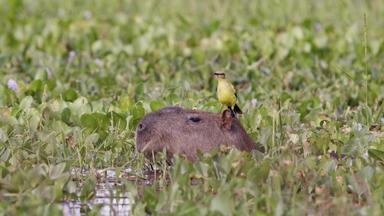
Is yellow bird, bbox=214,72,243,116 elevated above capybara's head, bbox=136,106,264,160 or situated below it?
above

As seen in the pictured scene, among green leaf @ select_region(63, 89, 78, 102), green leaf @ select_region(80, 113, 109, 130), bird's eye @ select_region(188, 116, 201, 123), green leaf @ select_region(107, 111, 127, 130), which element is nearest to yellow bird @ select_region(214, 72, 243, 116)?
bird's eye @ select_region(188, 116, 201, 123)

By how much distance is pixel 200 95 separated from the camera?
7.83 meters

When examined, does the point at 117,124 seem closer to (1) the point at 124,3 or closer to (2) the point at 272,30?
(2) the point at 272,30

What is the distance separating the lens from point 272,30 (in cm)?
1038

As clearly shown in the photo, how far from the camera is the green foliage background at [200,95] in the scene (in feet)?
16.0

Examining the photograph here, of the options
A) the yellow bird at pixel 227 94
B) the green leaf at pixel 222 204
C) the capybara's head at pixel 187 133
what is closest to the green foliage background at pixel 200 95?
the green leaf at pixel 222 204

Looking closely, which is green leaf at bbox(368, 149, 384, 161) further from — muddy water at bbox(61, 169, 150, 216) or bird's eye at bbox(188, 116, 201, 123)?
muddy water at bbox(61, 169, 150, 216)

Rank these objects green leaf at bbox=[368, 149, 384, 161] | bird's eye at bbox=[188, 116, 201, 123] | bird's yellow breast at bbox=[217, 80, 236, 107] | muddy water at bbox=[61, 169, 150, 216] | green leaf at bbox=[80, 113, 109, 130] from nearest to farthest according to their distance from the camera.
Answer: muddy water at bbox=[61, 169, 150, 216]
green leaf at bbox=[368, 149, 384, 161]
bird's eye at bbox=[188, 116, 201, 123]
bird's yellow breast at bbox=[217, 80, 236, 107]
green leaf at bbox=[80, 113, 109, 130]

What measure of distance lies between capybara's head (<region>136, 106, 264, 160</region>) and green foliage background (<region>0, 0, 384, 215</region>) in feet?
0.47

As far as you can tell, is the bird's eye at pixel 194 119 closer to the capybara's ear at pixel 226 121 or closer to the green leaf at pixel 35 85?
the capybara's ear at pixel 226 121

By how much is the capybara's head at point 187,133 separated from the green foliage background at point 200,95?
14 centimetres

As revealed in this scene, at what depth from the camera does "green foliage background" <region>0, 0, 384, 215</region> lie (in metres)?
4.87

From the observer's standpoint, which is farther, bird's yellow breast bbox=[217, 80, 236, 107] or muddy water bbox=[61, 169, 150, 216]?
bird's yellow breast bbox=[217, 80, 236, 107]

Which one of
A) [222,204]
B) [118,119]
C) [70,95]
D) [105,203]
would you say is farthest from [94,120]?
[222,204]
